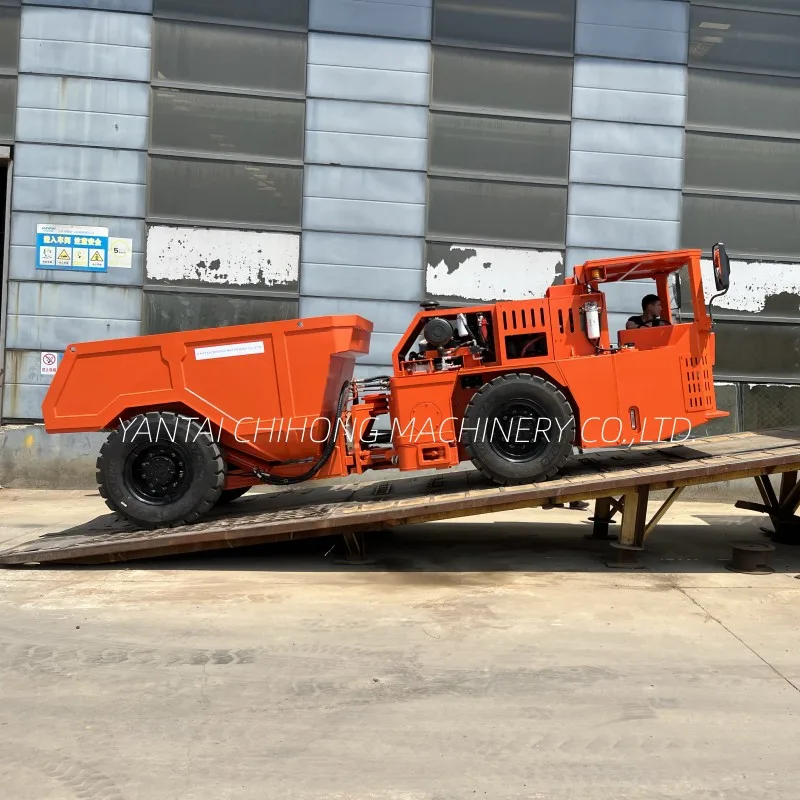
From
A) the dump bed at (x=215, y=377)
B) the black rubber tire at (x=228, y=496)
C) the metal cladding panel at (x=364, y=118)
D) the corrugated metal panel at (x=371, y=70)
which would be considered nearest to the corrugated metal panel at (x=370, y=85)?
the corrugated metal panel at (x=371, y=70)

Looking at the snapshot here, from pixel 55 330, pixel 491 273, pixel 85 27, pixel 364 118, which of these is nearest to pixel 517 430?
Result: pixel 491 273

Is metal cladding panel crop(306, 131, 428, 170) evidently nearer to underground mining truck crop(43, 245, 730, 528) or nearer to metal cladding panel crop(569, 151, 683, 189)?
metal cladding panel crop(569, 151, 683, 189)

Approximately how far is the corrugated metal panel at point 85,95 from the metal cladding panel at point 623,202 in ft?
22.4

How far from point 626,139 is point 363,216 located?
14.3 ft

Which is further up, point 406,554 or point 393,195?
point 393,195

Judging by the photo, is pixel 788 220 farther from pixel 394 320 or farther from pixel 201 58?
pixel 201 58

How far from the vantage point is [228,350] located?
687 cm

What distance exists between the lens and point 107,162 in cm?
1159

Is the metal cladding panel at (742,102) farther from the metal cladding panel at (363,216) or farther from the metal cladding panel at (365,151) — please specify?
the metal cladding panel at (363,216)

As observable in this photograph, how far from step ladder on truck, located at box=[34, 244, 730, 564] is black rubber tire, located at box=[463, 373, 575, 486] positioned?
0.01 metres

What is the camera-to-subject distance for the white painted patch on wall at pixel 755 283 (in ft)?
40.2

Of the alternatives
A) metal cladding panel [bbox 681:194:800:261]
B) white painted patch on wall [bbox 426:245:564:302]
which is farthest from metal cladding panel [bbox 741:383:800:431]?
white painted patch on wall [bbox 426:245:564:302]

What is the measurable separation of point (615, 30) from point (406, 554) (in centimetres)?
943

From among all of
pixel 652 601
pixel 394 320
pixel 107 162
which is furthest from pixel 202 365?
pixel 107 162
